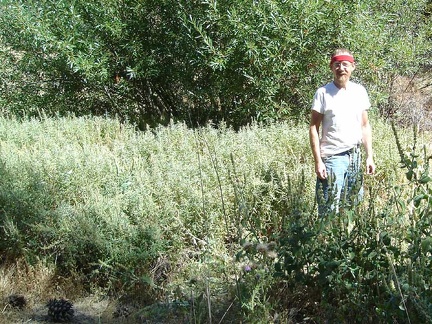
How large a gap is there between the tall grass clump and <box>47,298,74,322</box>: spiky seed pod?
327mm

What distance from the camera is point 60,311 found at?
3.79 metres

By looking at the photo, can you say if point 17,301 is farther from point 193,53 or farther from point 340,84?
point 193,53

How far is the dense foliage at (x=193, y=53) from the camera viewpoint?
25.7ft

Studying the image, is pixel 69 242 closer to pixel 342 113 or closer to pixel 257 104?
pixel 342 113

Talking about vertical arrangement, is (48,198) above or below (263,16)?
below

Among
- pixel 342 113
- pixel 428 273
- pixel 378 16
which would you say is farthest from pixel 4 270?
pixel 378 16

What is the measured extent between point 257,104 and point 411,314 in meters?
5.74

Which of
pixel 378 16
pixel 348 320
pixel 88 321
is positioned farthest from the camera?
pixel 378 16

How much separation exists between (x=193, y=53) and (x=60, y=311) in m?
5.39

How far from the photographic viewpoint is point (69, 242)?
13.9 ft

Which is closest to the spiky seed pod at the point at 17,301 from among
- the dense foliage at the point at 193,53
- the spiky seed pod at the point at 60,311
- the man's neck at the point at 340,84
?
the spiky seed pod at the point at 60,311

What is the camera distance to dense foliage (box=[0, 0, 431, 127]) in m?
7.84

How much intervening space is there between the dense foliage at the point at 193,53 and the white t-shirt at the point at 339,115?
11.6ft

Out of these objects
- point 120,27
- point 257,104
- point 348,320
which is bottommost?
point 348,320
